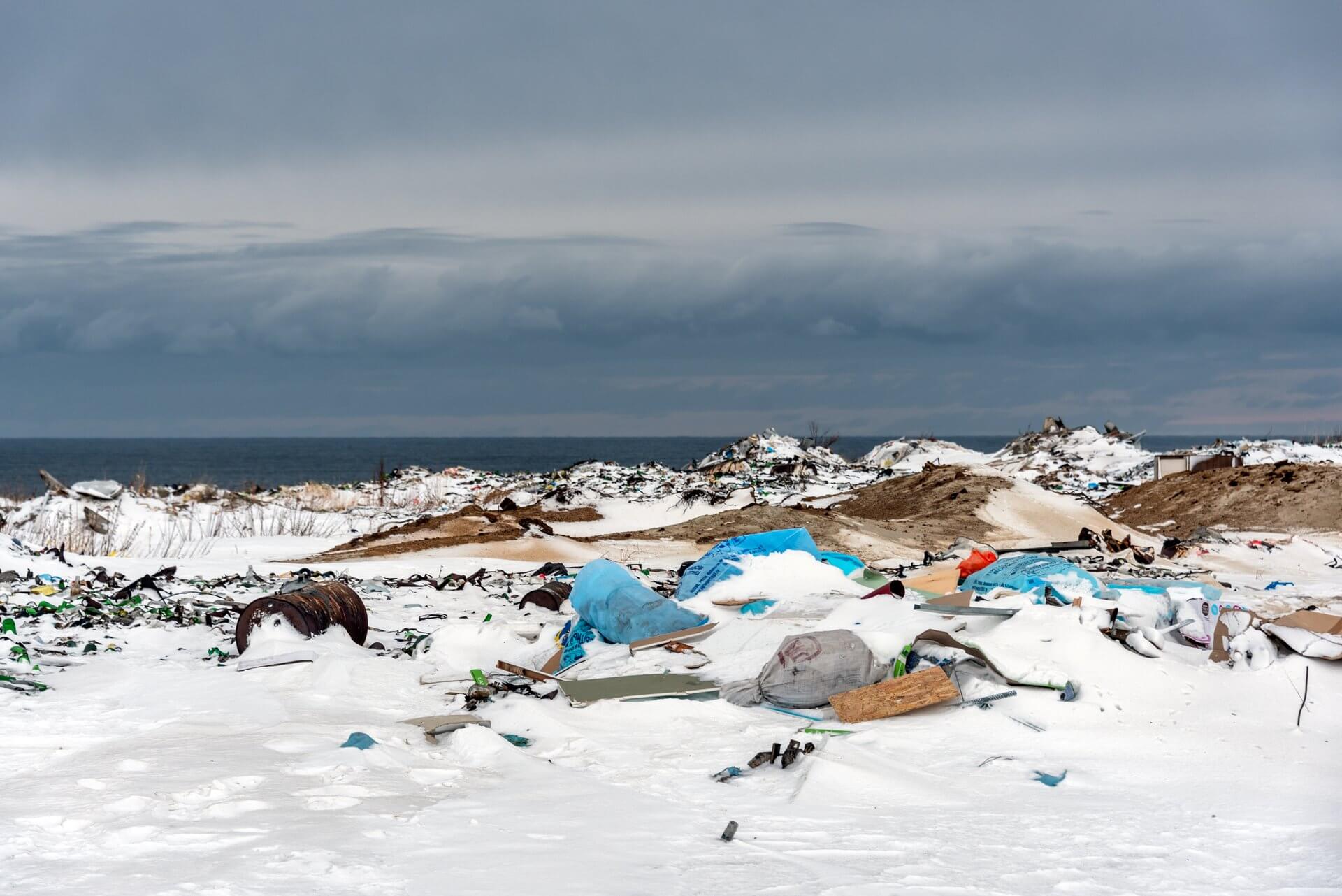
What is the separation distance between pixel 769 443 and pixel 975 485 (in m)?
11.3

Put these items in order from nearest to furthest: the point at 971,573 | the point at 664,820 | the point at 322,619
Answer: the point at 664,820, the point at 322,619, the point at 971,573

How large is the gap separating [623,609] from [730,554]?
1.85 metres

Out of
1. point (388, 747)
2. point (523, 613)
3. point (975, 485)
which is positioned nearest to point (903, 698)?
point (388, 747)

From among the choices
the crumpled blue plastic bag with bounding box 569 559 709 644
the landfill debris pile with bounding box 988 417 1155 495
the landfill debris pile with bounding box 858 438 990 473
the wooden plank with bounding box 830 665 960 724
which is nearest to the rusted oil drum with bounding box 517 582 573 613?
the crumpled blue plastic bag with bounding box 569 559 709 644

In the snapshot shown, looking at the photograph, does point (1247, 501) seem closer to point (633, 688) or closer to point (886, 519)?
point (886, 519)

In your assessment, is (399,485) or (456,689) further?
(399,485)

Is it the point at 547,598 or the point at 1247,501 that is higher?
the point at 1247,501

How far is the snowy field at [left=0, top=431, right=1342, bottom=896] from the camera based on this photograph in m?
3.09

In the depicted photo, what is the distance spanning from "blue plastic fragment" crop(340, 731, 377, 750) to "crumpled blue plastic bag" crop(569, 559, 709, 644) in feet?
8.09

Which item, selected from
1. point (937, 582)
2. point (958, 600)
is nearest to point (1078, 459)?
point (937, 582)

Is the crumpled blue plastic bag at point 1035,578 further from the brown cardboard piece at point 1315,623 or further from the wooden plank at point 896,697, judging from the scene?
the wooden plank at point 896,697

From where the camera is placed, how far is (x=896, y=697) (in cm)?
495

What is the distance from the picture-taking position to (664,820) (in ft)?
12.0

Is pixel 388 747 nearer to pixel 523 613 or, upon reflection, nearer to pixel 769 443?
pixel 523 613
